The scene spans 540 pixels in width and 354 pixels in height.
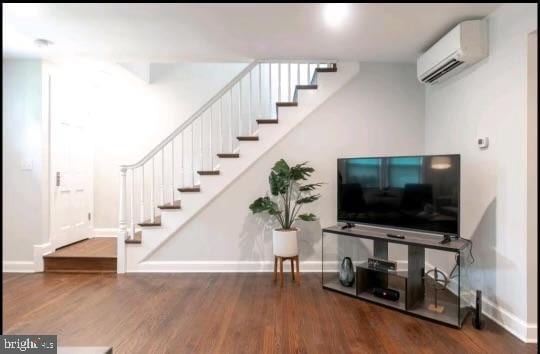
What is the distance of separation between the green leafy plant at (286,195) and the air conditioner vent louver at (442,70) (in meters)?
1.49

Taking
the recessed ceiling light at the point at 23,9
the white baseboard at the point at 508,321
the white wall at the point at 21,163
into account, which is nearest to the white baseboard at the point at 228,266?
the white baseboard at the point at 508,321

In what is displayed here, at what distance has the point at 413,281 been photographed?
2.61m

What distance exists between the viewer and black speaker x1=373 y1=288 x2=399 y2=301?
2697 millimetres

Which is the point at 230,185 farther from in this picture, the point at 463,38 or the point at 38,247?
the point at 463,38

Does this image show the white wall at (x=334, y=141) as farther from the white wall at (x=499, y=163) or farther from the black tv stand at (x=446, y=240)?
the black tv stand at (x=446, y=240)

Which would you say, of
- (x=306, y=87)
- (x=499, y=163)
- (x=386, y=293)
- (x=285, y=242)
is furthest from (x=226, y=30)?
(x=386, y=293)

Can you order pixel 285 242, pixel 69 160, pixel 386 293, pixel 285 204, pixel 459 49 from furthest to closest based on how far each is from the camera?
pixel 69 160
pixel 285 204
pixel 285 242
pixel 386 293
pixel 459 49

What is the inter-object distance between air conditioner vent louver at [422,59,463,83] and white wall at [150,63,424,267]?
0.42 meters

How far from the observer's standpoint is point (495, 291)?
2.46 m

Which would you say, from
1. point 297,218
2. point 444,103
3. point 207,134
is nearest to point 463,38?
point 444,103

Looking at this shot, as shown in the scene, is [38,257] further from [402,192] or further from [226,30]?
[402,192]

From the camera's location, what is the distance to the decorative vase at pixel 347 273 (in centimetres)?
303

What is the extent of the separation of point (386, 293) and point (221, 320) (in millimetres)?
1436

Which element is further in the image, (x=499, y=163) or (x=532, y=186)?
(x=499, y=163)
